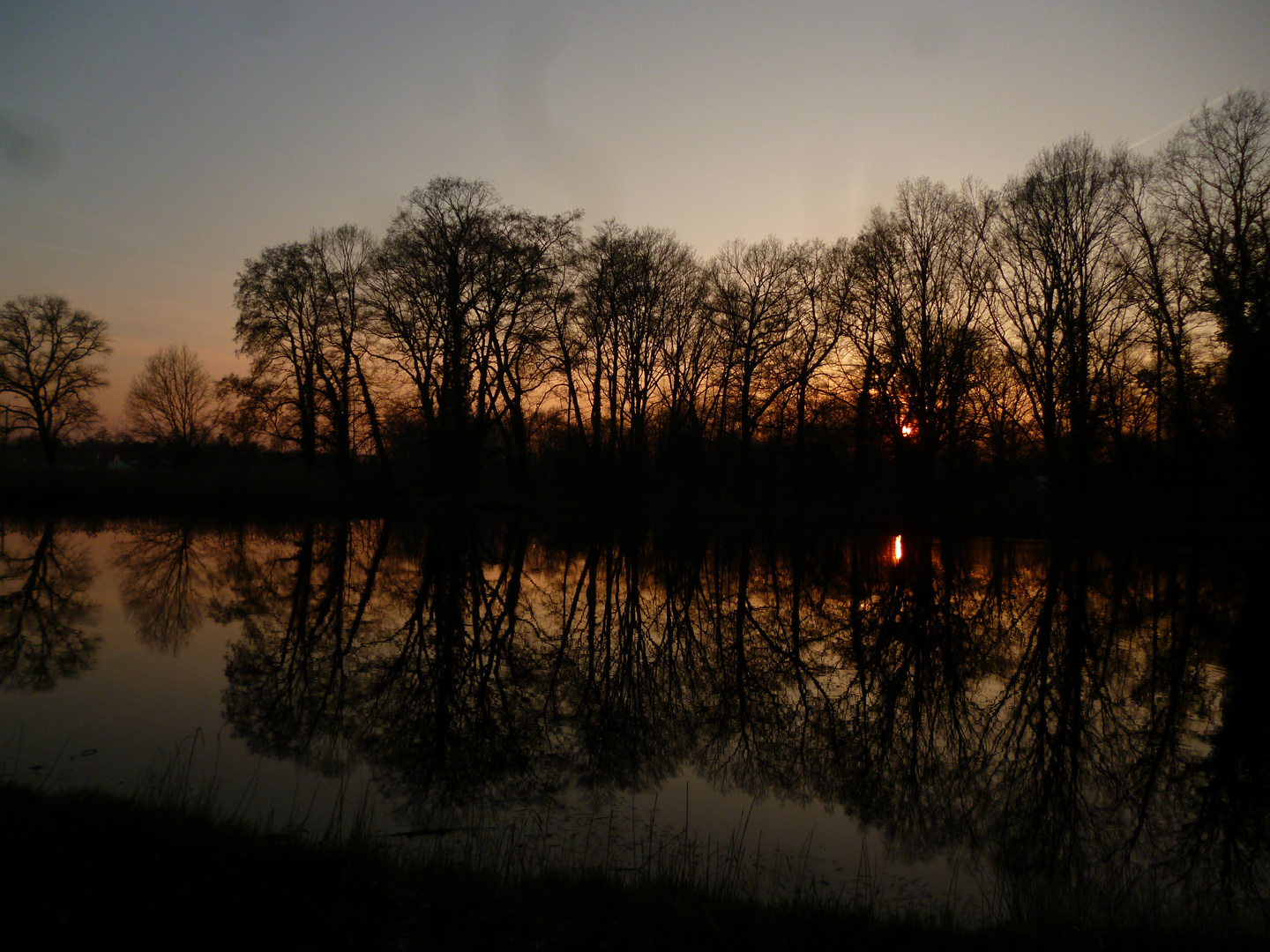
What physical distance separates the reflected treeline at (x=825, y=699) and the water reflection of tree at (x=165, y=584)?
145 mm

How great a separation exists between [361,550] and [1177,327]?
29.2 m

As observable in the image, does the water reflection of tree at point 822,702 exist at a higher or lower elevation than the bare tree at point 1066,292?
lower

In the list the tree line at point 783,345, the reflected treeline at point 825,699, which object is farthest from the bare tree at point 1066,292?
the reflected treeline at point 825,699

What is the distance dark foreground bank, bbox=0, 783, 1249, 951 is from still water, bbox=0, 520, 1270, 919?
1.61ft

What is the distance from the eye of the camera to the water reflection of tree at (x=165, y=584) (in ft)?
32.7

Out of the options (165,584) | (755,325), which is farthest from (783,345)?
(165,584)

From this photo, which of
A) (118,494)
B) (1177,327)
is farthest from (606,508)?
(1177,327)

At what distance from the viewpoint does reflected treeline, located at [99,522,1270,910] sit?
518 centimetres

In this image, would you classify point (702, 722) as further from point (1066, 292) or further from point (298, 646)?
point (1066, 292)

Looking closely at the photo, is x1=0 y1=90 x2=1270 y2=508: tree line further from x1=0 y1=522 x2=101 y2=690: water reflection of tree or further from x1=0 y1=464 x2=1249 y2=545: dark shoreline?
x1=0 y1=522 x2=101 y2=690: water reflection of tree

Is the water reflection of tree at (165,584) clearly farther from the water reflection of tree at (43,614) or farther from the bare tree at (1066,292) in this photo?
the bare tree at (1066,292)

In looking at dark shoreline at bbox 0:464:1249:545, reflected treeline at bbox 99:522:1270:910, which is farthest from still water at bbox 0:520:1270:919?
dark shoreline at bbox 0:464:1249:545

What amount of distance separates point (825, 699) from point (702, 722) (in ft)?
5.34

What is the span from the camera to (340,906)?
11.1ft
